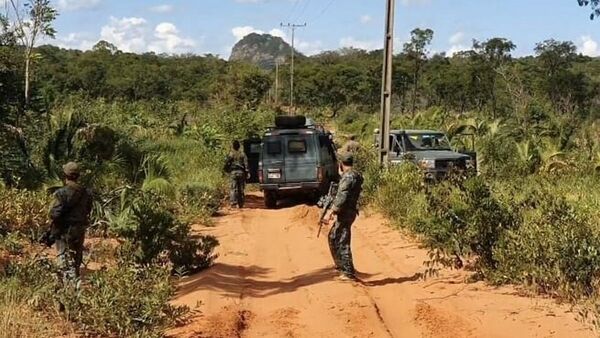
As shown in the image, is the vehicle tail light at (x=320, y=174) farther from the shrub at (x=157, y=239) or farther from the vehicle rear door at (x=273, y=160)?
the shrub at (x=157, y=239)

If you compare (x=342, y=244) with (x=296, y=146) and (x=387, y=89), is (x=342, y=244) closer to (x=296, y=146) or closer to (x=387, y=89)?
(x=296, y=146)

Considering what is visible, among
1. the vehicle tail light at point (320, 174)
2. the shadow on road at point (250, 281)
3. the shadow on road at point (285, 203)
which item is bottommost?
the shadow on road at point (285, 203)

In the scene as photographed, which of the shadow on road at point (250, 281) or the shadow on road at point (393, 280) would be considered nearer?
the shadow on road at point (250, 281)

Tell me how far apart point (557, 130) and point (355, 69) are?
43.5m

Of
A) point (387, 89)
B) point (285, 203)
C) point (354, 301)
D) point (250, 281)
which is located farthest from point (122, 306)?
point (387, 89)

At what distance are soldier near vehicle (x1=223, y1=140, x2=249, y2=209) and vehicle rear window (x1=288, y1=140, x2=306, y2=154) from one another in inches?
44.9

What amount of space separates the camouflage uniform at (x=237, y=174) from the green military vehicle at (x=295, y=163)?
42cm

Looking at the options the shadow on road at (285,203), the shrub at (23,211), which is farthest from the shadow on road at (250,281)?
the shadow on road at (285,203)

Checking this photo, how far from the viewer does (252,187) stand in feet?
75.5

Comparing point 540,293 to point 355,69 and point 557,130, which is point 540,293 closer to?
point 557,130

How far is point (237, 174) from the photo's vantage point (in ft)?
57.5

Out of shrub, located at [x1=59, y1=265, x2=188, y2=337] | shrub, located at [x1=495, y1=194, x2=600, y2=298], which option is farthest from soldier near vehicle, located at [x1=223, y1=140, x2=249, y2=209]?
shrub, located at [x1=59, y1=265, x2=188, y2=337]

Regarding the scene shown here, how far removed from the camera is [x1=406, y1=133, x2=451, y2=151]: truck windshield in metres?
19.9

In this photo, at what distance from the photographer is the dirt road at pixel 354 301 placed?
7484mm
